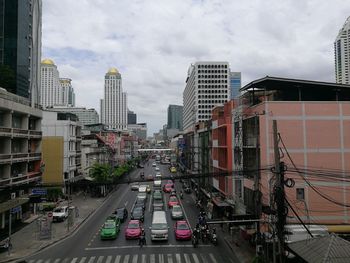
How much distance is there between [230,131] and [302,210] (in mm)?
11782

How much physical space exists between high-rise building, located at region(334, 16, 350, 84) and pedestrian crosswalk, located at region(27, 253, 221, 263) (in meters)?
91.8

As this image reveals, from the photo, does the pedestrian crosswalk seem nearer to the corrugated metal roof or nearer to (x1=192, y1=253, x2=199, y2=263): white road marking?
(x1=192, y1=253, x2=199, y2=263): white road marking

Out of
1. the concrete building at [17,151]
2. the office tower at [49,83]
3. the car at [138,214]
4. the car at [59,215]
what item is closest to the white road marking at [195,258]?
the car at [138,214]

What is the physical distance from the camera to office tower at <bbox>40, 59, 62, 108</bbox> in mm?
172413

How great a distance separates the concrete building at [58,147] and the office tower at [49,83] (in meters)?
114

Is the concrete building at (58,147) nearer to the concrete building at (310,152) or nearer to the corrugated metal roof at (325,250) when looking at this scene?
the concrete building at (310,152)

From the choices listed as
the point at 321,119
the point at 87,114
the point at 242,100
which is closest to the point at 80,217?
the point at 242,100

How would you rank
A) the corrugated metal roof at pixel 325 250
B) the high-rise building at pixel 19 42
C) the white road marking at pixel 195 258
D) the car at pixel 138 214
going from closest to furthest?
the corrugated metal roof at pixel 325 250, the white road marking at pixel 195 258, the car at pixel 138 214, the high-rise building at pixel 19 42

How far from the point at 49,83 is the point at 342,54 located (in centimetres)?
13055

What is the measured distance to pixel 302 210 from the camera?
27.1 metres

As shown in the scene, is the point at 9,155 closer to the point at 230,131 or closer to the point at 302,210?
the point at 230,131

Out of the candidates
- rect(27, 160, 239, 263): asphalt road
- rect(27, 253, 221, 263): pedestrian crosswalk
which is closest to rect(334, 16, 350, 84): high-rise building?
rect(27, 160, 239, 263): asphalt road

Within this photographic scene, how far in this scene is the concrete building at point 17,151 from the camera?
33375mm

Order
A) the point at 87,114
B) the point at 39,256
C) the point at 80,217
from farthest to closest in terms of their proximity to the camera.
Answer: the point at 87,114, the point at 80,217, the point at 39,256
